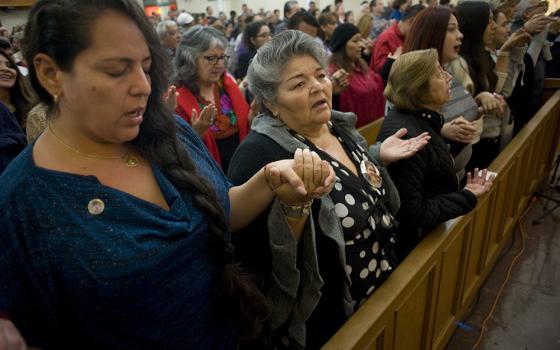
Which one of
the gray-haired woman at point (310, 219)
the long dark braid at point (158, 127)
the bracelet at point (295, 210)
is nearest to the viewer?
the long dark braid at point (158, 127)

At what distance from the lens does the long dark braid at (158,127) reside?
0.81 metres

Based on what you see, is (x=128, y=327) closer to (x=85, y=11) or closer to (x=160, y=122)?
(x=160, y=122)

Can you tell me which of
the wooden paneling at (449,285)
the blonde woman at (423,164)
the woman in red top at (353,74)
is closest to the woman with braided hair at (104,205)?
the blonde woman at (423,164)

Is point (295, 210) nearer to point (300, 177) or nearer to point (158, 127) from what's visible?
point (300, 177)

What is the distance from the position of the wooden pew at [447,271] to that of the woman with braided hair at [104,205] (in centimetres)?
59

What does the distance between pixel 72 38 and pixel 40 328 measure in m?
0.61

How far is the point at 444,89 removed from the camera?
1.91 m

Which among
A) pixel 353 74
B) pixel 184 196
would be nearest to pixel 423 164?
pixel 184 196

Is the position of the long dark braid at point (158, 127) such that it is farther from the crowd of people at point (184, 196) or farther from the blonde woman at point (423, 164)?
the blonde woman at point (423, 164)

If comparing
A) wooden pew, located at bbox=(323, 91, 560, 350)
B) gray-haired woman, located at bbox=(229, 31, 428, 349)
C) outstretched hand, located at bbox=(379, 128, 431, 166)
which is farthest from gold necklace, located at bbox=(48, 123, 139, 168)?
outstretched hand, located at bbox=(379, 128, 431, 166)

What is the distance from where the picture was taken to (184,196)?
3.32 feet

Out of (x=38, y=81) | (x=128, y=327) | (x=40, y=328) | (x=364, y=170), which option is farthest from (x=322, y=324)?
(x=38, y=81)

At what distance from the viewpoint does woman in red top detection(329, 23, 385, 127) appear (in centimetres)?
335

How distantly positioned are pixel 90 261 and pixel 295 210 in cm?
58
